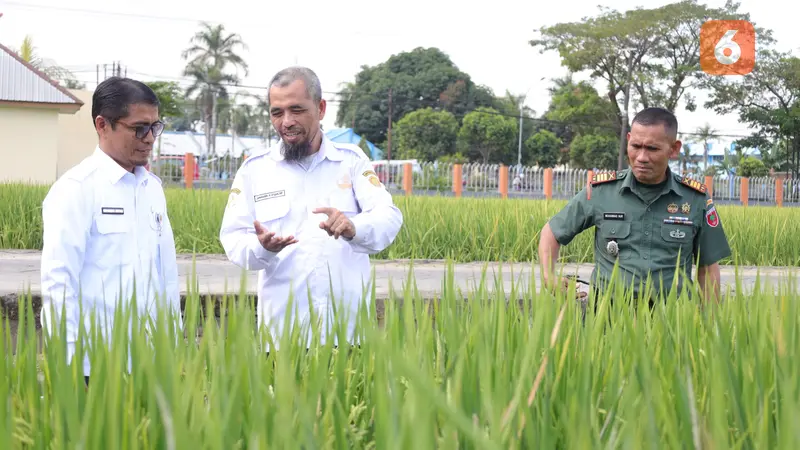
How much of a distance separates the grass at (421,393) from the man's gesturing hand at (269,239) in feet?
3.45

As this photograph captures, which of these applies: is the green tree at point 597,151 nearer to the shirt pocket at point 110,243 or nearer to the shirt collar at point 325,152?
the shirt collar at point 325,152

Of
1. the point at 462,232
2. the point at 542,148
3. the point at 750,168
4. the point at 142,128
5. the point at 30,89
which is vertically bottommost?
the point at 462,232

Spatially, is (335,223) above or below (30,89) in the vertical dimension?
below

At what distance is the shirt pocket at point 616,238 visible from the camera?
10.8ft

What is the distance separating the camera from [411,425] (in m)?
0.83

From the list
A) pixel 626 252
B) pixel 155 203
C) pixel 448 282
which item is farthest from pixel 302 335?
pixel 626 252

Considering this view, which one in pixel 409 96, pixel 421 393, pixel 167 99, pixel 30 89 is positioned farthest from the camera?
pixel 409 96

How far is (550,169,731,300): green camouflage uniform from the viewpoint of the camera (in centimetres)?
327

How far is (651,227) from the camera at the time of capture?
129 inches

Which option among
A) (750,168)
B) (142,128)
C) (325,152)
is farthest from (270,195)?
(750,168)

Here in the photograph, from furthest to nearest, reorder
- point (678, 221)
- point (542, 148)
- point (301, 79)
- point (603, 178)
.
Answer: point (542, 148)
point (603, 178)
point (678, 221)
point (301, 79)

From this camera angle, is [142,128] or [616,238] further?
[616,238]

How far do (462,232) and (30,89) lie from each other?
18.2 metres

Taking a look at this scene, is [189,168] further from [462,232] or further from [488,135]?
[488,135]
